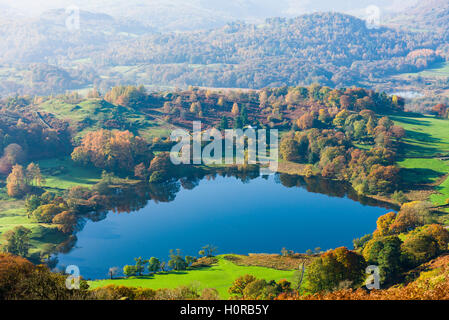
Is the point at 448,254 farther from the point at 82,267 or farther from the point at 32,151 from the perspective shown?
the point at 32,151

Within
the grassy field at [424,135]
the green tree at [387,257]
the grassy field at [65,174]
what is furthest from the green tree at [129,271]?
the grassy field at [424,135]

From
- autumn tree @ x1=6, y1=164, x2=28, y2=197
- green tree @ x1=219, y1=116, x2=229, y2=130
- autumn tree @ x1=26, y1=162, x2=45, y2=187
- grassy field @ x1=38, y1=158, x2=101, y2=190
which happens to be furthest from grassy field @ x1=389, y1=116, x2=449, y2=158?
autumn tree @ x1=6, y1=164, x2=28, y2=197

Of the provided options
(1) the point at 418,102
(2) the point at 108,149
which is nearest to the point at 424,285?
(2) the point at 108,149

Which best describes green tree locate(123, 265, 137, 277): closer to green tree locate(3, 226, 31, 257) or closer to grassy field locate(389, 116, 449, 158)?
green tree locate(3, 226, 31, 257)

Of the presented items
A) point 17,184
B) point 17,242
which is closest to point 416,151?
point 17,242

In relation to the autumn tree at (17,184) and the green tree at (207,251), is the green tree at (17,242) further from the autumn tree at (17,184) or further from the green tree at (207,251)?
the autumn tree at (17,184)
